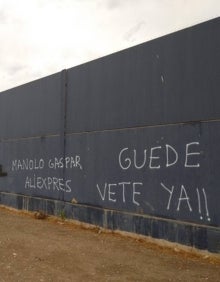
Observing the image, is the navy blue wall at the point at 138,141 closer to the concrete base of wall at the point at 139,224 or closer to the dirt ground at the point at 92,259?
the concrete base of wall at the point at 139,224

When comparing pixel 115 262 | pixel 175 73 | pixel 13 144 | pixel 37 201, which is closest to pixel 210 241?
pixel 115 262

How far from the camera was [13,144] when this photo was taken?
12.6m

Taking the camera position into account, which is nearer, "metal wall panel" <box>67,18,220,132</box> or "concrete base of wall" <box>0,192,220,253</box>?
"concrete base of wall" <box>0,192,220,253</box>

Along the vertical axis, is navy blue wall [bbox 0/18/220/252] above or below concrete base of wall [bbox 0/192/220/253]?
above

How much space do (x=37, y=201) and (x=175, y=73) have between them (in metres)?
5.25

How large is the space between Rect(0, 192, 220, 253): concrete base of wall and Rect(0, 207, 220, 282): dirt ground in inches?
6.3

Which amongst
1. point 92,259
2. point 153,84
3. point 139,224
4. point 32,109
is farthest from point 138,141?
point 32,109

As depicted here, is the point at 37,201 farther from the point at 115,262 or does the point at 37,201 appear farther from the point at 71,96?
the point at 115,262

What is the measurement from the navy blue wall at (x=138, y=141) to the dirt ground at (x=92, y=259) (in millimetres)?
331

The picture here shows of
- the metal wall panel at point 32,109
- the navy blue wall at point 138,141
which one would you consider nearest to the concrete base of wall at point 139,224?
the navy blue wall at point 138,141

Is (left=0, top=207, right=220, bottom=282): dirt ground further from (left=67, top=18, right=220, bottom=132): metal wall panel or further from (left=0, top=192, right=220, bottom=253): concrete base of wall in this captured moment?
(left=67, top=18, right=220, bottom=132): metal wall panel

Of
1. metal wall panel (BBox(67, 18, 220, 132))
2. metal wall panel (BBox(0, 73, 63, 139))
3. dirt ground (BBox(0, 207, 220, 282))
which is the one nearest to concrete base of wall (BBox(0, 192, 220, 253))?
dirt ground (BBox(0, 207, 220, 282))

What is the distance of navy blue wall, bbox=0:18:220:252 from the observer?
6801 millimetres

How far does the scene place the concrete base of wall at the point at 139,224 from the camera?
662cm
